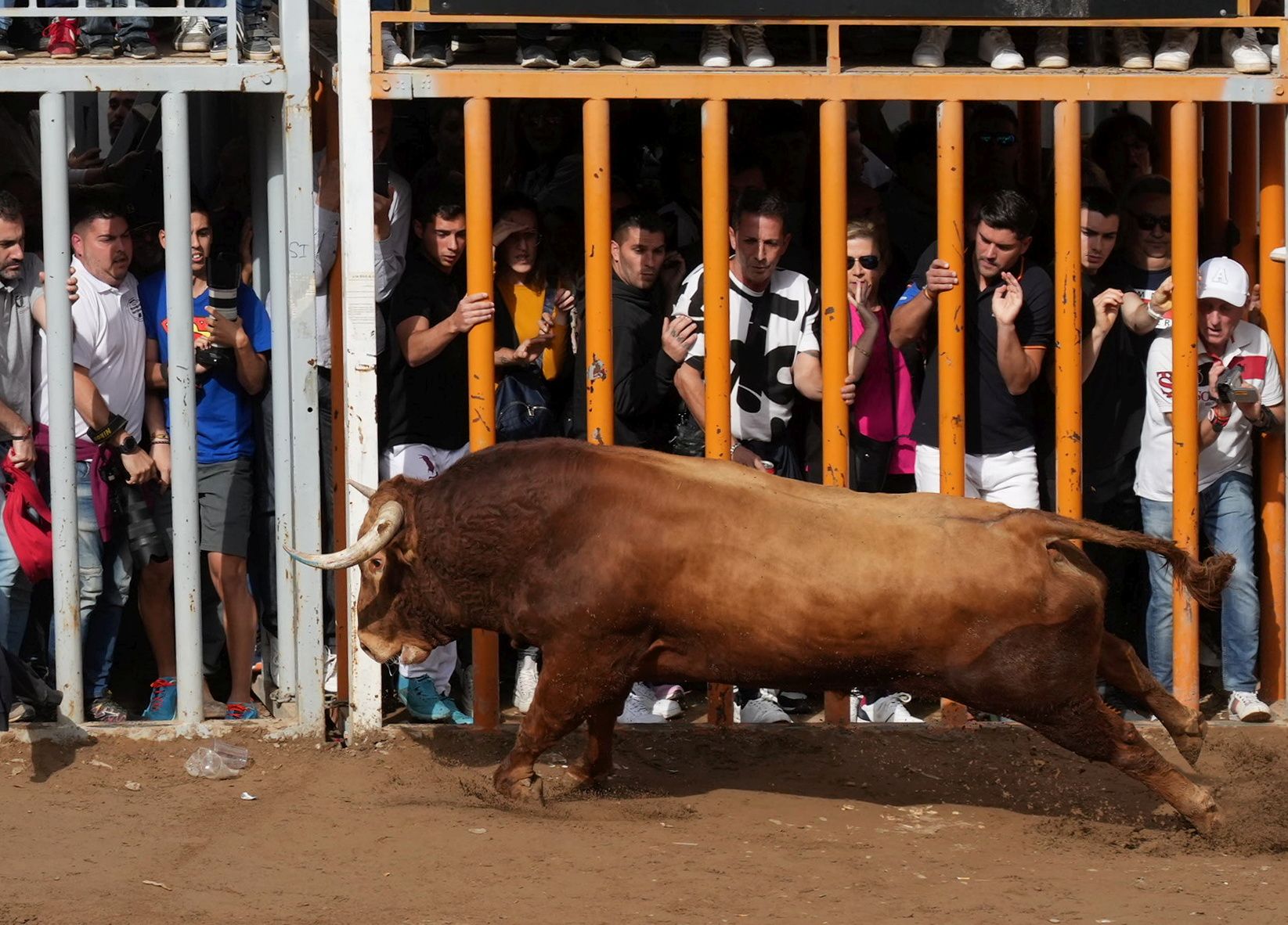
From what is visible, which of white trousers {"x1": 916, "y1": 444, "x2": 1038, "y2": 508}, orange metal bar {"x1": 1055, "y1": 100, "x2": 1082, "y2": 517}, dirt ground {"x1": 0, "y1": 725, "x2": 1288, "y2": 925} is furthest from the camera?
white trousers {"x1": 916, "y1": 444, "x2": 1038, "y2": 508}

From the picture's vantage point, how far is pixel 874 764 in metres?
7.59

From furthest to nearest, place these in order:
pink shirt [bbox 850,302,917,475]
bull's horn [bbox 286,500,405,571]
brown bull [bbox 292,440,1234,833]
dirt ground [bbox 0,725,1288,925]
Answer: pink shirt [bbox 850,302,917,475], bull's horn [bbox 286,500,405,571], brown bull [bbox 292,440,1234,833], dirt ground [bbox 0,725,1288,925]

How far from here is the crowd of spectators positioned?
773 cm

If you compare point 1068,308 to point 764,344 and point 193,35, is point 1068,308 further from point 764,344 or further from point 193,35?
point 193,35

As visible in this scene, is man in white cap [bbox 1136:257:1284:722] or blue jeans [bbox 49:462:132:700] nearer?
blue jeans [bbox 49:462:132:700]

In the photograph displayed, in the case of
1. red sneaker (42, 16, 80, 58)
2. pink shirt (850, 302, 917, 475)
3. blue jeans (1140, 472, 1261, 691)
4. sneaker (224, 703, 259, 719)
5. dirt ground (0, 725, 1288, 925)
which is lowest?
dirt ground (0, 725, 1288, 925)

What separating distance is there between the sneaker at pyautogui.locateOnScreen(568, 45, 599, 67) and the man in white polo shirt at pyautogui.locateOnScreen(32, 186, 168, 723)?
190 cm

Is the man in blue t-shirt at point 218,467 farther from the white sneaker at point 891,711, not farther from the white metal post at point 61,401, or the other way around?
the white sneaker at point 891,711

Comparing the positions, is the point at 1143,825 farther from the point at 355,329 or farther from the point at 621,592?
the point at 355,329

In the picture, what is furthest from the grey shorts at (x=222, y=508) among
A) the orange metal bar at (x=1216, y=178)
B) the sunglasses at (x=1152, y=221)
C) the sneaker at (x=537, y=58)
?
the orange metal bar at (x=1216, y=178)

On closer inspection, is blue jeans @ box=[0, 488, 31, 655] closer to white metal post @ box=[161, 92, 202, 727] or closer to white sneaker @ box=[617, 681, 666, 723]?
white metal post @ box=[161, 92, 202, 727]

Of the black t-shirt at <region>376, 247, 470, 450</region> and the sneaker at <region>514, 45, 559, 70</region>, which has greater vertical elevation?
the sneaker at <region>514, 45, 559, 70</region>

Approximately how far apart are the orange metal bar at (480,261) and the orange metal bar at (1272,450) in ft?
10.2

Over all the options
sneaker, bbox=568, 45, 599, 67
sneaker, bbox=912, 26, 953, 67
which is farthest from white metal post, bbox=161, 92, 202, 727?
sneaker, bbox=912, 26, 953, 67
